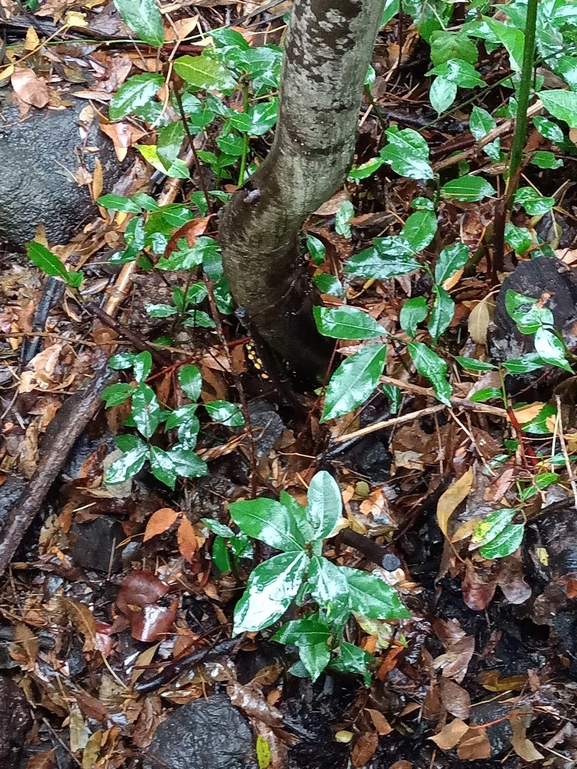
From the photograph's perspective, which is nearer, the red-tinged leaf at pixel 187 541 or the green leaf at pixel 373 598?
the green leaf at pixel 373 598

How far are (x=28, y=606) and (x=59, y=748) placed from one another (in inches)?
18.5

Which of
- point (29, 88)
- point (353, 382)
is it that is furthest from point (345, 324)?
point (29, 88)

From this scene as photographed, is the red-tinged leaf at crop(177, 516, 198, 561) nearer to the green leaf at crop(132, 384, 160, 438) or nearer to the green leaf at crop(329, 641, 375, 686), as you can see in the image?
the green leaf at crop(132, 384, 160, 438)

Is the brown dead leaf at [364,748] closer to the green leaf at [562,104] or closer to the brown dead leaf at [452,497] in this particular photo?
the brown dead leaf at [452,497]

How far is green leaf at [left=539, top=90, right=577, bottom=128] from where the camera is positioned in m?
1.30

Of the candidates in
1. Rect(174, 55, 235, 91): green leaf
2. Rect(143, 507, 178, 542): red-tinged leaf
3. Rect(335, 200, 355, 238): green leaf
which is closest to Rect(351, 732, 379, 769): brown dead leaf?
Rect(143, 507, 178, 542): red-tinged leaf

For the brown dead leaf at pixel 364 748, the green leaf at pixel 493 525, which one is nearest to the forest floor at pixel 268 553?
the brown dead leaf at pixel 364 748

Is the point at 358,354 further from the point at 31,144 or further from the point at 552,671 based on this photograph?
the point at 31,144

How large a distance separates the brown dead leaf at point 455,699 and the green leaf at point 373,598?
1.95ft

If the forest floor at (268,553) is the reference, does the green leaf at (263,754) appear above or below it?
A: below

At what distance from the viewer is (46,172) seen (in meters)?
2.56

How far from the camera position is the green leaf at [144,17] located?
1143 mm

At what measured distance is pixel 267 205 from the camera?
1.25 metres

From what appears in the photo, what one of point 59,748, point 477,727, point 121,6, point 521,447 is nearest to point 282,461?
point 521,447
